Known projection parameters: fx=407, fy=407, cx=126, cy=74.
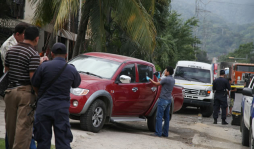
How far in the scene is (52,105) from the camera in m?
5.21

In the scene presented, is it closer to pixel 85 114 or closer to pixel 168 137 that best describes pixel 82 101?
pixel 85 114

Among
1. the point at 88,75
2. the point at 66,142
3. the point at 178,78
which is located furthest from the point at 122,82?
the point at 178,78

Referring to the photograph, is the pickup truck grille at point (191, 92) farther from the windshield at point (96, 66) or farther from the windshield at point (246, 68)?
the windshield at point (246, 68)

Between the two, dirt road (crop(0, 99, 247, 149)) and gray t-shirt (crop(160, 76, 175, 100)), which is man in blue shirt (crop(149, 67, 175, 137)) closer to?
gray t-shirt (crop(160, 76, 175, 100))

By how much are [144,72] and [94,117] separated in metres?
2.34

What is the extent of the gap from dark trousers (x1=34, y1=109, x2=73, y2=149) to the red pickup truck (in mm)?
3360

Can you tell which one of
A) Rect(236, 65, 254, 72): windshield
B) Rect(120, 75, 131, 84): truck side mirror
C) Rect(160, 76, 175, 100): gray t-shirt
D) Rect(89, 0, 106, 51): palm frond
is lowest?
Rect(160, 76, 175, 100): gray t-shirt

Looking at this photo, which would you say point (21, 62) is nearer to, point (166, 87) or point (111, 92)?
point (111, 92)

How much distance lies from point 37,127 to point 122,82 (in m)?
4.41

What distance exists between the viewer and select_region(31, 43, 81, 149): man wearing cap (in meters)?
5.21

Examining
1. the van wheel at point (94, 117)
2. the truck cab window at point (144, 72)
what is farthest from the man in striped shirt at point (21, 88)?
the truck cab window at point (144, 72)

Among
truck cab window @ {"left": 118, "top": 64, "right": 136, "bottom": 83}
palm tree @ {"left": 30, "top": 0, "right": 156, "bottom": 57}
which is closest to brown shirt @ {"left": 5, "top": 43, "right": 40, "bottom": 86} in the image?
truck cab window @ {"left": 118, "top": 64, "right": 136, "bottom": 83}

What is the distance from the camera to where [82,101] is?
868cm

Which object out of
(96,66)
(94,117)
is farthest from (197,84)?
(94,117)
